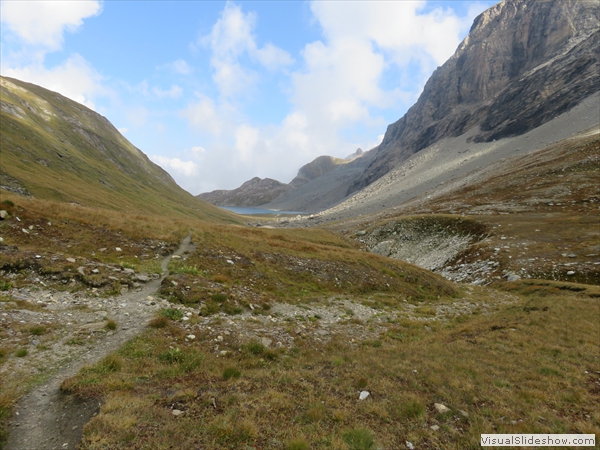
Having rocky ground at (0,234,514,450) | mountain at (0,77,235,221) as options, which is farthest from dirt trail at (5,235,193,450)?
mountain at (0,77,235,221)

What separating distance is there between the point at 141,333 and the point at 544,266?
43.0 m

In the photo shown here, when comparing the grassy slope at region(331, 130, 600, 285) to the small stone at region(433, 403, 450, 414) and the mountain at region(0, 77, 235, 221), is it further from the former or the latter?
the mountain at region(0, 77, 235, 221)

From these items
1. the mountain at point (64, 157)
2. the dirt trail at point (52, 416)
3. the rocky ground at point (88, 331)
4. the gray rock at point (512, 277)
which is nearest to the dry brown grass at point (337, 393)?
the dirt trail at point (52, 416)

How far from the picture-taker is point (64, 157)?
96812 mm

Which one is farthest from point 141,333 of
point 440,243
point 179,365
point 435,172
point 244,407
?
point 435,172

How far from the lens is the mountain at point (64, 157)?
6221 cm

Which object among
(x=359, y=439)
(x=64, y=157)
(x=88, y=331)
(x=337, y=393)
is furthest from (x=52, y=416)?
(x=64, y=157)

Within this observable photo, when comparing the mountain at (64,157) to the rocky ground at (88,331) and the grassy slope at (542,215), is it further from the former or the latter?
the grassy slope at (542,215)

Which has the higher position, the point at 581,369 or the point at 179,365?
the point at 179,365

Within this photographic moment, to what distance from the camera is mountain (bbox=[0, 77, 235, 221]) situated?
6221 centimetres

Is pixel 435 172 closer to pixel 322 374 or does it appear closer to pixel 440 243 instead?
pixel 440 243

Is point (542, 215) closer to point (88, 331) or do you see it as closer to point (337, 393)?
point (337, 393)

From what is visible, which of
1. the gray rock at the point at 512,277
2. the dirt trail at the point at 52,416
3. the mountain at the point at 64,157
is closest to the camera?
the dirt trail at the point at 52,416

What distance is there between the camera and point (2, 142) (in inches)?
2918
